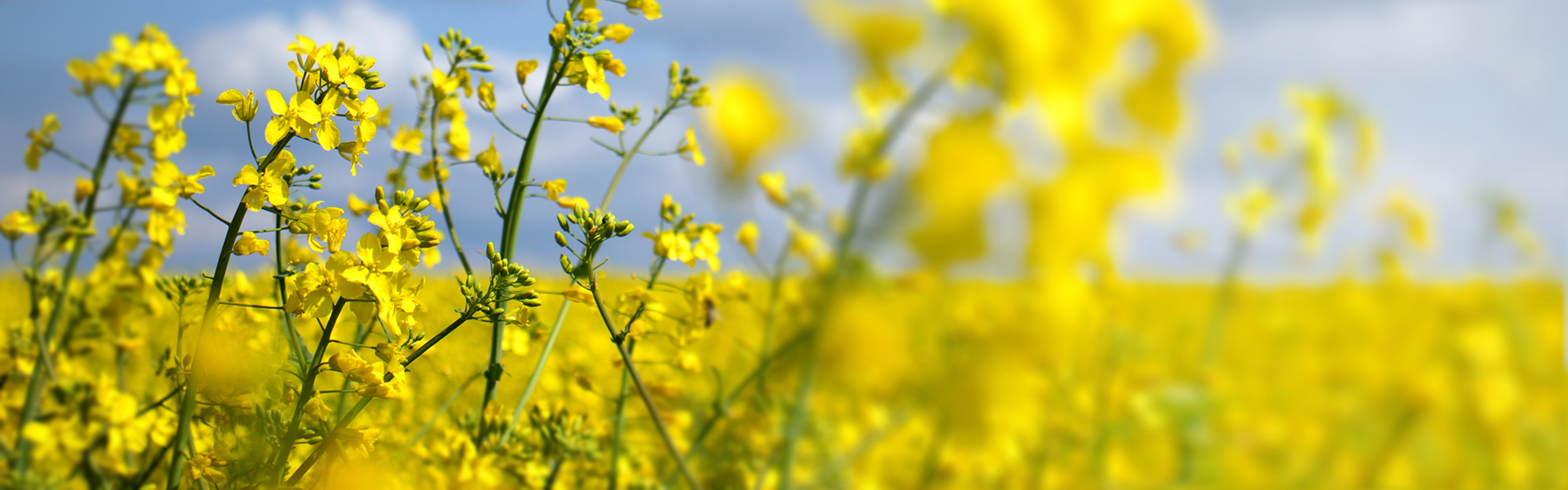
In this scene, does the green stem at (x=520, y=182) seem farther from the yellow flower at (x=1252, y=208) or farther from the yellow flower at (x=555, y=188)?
the yellow flower at (x=1252, y=208)

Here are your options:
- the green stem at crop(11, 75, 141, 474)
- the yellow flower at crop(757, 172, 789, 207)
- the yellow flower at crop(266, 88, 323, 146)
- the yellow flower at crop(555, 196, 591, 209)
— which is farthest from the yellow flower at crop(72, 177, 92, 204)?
the yellow flower at crop(757, 172, 789, 207)

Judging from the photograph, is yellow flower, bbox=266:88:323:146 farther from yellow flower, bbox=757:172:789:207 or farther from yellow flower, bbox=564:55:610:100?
yellow flower, bbox=757:172:789:207

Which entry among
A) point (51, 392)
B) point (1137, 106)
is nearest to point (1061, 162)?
point (1137, 106)

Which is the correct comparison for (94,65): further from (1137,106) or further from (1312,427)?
(1312,427)

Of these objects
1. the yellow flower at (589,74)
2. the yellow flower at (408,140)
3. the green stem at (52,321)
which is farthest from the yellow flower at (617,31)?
the green stem at (52,321)

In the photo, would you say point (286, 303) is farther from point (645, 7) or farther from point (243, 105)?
point (645, 7)

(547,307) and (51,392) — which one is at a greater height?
(547,307)
